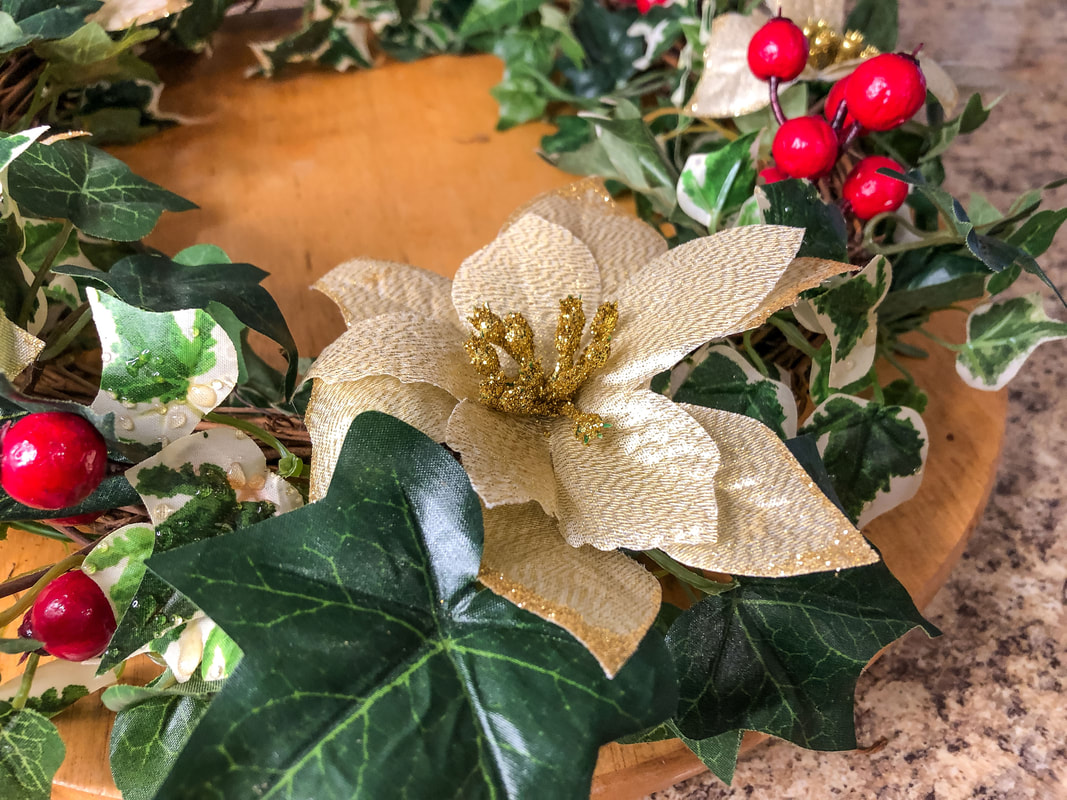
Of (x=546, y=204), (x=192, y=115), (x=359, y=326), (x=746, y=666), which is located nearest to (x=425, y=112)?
(x=192, y=115)

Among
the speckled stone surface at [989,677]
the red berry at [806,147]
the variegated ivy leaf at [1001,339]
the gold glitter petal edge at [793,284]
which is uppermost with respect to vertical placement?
the red berry at [806,147]

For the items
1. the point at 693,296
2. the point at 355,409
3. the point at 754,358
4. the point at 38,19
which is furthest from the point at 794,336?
the point at 38,19

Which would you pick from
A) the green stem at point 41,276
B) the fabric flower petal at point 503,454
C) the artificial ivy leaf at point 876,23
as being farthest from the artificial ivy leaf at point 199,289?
the artificial ivy leaf at point 876,23

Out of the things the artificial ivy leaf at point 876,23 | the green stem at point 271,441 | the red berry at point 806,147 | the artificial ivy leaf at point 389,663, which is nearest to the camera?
the artificial ivy leaf at point 389,663

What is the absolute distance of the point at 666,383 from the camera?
0.38 metres

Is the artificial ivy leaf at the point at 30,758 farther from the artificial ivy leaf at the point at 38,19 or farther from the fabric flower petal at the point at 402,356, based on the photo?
the artificial ivy leaf at the point at 38,19

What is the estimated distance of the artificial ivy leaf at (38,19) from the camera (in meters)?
0.49

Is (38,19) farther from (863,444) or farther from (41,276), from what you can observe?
(863,444)

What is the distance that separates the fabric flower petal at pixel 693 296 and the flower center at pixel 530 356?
0.01 m

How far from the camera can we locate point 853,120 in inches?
18.6

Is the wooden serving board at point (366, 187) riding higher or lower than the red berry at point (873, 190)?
lower

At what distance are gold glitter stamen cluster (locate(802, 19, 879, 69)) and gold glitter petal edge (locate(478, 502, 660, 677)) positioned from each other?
0.41 meters

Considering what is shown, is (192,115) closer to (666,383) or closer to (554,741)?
(666,383)

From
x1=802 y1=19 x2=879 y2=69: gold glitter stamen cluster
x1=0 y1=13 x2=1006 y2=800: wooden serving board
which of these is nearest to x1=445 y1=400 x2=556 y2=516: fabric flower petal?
x1=0 y1=13 x2=1006 y2=800: wooden serving board
